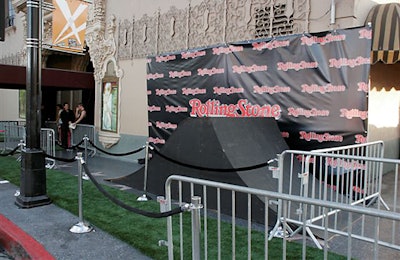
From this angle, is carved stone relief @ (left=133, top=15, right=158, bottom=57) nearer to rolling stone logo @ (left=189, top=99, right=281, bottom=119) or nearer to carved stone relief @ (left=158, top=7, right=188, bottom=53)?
carved stone relief @ (left=158, top=7, right=188, bottom=53)

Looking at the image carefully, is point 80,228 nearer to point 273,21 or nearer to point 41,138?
point 273,21

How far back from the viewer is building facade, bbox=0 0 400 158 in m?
8.02

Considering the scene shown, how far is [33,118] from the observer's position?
6.06 meters

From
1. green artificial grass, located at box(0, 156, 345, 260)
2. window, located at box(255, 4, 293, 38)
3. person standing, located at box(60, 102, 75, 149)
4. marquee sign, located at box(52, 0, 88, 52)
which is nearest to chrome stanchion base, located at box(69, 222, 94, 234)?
green artificial grass, located at box(0, 156, 345, 260)

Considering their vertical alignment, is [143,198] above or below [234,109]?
below

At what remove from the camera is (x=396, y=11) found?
23.1 ft

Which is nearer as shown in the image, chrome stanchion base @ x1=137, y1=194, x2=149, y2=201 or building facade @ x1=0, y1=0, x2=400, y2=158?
chrome stanchion base @ x1=137, y1=194, x2=149, y2=201

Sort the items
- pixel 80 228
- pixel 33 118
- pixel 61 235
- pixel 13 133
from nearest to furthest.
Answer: pixel 61 235
pixel 80 228
pixel 33 118
pixel 13 133

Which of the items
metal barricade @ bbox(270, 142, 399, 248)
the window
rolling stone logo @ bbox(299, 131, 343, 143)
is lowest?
metal barricade @ bbox(270, 142, 399, 248)

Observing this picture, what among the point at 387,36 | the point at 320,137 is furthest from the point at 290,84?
the point at 387,36

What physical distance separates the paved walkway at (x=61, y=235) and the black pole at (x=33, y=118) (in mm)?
362

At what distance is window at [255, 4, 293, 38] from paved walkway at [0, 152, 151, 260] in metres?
6.17

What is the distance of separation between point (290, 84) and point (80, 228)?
4990 mm

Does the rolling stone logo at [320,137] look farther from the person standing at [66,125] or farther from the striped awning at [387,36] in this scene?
the person standing at [66,125]
